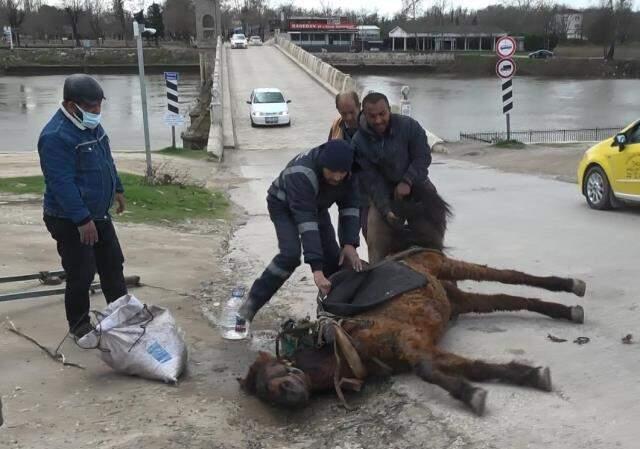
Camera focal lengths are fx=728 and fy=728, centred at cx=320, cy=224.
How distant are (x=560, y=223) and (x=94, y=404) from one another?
711 cm

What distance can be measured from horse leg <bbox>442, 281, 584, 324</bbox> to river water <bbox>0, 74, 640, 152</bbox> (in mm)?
26034

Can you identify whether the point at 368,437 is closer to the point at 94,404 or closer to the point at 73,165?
the point at 94,404

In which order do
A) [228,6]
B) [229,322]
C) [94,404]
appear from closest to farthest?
[94,404] → [229,322] → [228,6]

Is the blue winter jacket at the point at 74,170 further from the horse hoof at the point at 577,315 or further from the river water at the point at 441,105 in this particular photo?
the river water at the point at 441,105

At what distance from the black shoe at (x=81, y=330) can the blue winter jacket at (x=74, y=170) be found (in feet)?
2.57

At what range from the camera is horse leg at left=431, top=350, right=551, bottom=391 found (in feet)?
13.1

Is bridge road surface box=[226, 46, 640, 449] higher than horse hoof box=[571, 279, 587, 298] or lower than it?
lower

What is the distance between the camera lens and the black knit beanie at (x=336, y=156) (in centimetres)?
473

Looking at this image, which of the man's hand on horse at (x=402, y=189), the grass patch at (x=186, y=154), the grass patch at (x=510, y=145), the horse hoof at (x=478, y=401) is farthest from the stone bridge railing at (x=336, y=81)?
the horse hoof at (x=478, y=401)

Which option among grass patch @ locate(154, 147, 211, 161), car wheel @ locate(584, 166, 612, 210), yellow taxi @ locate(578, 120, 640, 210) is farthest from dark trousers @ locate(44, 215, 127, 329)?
grass patch @ locate(154, 147, 211, 161)

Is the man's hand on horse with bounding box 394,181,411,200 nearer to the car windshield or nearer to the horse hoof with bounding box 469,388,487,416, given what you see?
the horse hoof with bounding box 469,388,487,416

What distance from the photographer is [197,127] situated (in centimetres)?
3819

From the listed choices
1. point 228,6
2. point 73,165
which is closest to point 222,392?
point 73,165

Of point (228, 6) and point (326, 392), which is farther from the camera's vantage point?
point (228, 6)
